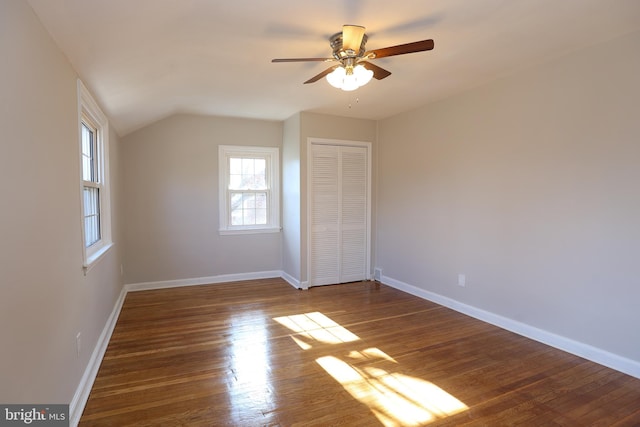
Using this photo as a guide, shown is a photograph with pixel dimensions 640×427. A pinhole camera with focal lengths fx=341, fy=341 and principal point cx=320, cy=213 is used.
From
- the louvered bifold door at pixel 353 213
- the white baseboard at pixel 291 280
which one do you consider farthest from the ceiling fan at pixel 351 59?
the white baseboard at pixel 291 280

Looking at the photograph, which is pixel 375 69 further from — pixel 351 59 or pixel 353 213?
pixel 353 213

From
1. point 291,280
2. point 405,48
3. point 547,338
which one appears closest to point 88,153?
point 405,48

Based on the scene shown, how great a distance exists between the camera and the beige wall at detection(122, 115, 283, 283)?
4.65 meters

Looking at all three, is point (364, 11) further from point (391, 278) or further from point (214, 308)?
point (391, 278)

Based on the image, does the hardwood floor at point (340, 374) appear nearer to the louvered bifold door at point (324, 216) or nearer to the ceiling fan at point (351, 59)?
the louvered bifold door at point (324, 216)

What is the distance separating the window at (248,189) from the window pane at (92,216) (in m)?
1.91

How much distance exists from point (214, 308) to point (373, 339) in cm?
192

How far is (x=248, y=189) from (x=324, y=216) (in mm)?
1283

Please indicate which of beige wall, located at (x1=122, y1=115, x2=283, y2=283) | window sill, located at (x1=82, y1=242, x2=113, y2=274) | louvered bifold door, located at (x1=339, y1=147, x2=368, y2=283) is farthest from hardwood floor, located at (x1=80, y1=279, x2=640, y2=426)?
louvered bifold door, located at (x1=339, y1=147, x2=368, y2=283)

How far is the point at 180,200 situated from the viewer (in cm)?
486

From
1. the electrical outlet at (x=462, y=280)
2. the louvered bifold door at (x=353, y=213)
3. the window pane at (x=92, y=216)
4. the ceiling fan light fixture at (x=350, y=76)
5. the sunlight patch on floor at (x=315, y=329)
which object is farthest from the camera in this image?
the louvered bifold door at (x=353, y=213)

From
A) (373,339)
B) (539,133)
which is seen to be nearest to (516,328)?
(373,339)

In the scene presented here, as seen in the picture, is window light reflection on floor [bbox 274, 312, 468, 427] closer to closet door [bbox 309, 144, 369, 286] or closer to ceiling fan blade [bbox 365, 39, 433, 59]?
closet door [bbox 309, 144, 369, 286]

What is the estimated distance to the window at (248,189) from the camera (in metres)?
5.11
